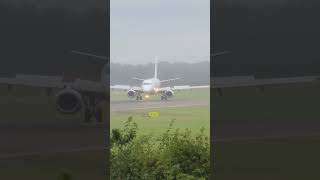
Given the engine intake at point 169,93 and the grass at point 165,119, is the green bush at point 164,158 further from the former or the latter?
the engine intake at point 169,93
